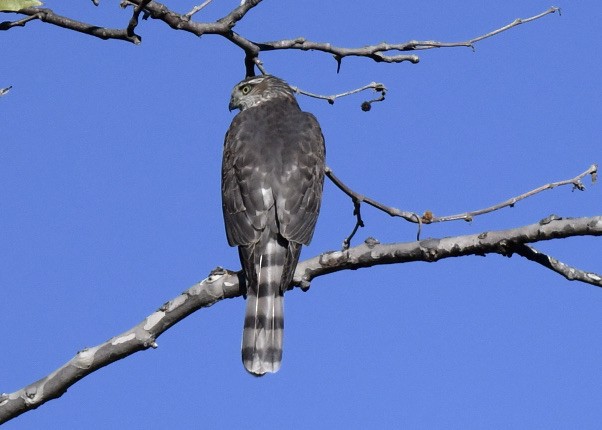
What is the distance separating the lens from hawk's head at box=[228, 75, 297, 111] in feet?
24.7

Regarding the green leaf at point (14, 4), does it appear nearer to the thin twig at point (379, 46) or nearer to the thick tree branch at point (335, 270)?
the thick tree branch at point (335, 270)

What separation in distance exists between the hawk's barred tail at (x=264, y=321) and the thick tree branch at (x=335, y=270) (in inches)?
29.0

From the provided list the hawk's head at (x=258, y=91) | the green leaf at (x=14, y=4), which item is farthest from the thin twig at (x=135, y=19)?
the hawk's head at (x=258, y=91)

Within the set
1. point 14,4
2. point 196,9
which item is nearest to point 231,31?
point 196,9

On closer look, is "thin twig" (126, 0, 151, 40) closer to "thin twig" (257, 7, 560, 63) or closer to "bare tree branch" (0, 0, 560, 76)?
"bare tree branch" (0, 0, 560, 76)

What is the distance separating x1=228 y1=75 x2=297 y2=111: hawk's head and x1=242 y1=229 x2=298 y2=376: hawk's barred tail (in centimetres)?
220

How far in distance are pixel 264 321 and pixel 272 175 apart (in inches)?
41.2

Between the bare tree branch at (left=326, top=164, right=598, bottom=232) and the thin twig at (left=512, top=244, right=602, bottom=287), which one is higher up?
the bare tree branch at (left=326, top=164, right=598, bottom=232)

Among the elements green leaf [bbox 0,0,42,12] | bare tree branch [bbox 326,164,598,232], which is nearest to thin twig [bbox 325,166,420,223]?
bare tree branch [bbox 326,164,598,232]

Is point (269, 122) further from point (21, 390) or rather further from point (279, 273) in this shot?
point (21, 390)

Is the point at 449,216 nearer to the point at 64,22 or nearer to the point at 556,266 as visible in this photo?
the point at 556,266

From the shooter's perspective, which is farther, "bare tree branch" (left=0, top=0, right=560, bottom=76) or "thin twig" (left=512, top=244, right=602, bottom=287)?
"bare tree branch" (left=0, top=0, right=560, bottom=76)

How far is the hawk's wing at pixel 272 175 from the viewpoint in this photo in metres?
5.96

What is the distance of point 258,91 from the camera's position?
302 inches
